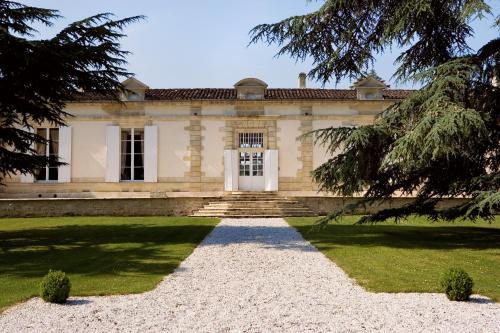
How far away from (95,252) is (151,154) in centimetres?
970

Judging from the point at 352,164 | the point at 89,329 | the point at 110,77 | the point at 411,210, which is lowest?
the point at 89,329

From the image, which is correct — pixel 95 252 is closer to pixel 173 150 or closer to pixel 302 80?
pixel 173 150

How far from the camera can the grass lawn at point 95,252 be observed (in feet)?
17.3

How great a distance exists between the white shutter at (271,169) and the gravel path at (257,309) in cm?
1085

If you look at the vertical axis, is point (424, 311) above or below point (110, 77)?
below

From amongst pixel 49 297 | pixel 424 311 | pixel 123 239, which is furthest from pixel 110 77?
pixel 424 311

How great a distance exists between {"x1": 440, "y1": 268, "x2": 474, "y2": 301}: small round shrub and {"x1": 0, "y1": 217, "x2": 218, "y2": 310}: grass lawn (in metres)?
2.97

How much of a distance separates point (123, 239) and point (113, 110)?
29.4 feet

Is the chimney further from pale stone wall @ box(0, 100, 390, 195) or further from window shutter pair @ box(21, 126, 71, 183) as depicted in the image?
window shutter pair @ box(21, 126, 71, 183)

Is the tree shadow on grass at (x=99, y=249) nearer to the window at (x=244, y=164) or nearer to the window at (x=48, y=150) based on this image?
the window at (x=244, y=164)

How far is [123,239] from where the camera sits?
9.42 m

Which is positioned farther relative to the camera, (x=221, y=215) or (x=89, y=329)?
(x=221, y=215)

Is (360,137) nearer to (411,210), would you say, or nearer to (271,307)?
(411,210)

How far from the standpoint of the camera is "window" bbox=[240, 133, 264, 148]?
685 inches
